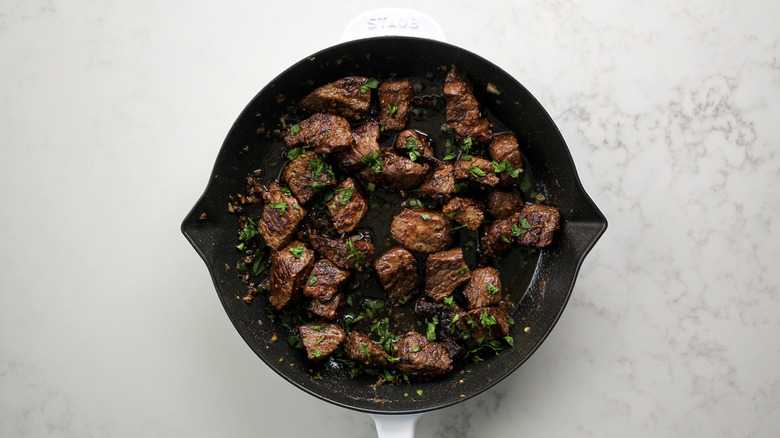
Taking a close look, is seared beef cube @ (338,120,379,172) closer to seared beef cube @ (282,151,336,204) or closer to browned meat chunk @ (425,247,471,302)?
seared beef cube @ (282,151,336,204)

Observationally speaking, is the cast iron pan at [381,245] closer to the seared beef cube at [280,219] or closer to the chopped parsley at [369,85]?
the chopped parsley at [369,85]

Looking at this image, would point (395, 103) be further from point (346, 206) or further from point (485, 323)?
point (485, 323)

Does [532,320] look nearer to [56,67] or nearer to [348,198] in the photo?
[348,198]

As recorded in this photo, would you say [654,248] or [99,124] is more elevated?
[99,124]

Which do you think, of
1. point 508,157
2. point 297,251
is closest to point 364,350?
point 297,251

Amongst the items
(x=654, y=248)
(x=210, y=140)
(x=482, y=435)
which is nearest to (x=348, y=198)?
(x=210, y=140)

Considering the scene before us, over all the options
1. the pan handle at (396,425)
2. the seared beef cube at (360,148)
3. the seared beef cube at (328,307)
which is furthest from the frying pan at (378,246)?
the seared beef cube at (360,148)
